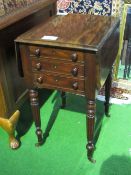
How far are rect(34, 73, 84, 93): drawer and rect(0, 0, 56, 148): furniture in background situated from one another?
22 centimetres

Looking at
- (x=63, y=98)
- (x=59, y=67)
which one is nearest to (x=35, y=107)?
(x=59, y=67)

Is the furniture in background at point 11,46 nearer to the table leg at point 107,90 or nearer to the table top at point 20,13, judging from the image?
the table top at point 20,13

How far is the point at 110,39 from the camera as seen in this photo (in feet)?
4.61

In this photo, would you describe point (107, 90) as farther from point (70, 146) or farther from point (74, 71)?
point (74, 71)

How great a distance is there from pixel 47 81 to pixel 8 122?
1.34ft

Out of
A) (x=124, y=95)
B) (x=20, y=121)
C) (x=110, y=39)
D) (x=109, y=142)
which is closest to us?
(x=110, y=39)

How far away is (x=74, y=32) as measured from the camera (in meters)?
1.37

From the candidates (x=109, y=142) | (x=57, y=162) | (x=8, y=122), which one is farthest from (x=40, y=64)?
(x=109, y=142)

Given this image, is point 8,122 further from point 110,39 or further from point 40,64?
point 110,39

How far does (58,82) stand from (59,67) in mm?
94

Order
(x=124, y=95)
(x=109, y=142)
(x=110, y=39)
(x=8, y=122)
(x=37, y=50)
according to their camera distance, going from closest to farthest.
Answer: (x=37, y=50), (x=110, y=39), (x=8, y=122), (x=109, y=142), (x=124, y=95)

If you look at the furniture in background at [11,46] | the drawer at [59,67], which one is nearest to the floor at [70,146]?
the furniture in background at [11,46]

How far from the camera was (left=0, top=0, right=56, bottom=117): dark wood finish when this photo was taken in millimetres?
1435

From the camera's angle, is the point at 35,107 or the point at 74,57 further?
the point at 35,107
